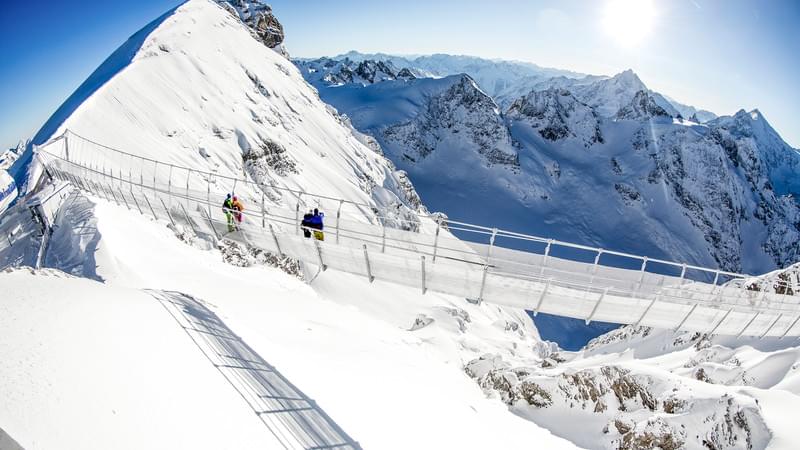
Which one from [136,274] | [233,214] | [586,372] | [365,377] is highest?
[233,214]

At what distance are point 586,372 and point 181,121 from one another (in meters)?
34.5

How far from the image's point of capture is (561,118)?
138875mm

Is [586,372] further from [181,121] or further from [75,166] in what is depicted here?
[181,121]

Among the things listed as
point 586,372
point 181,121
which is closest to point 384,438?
point 586,372

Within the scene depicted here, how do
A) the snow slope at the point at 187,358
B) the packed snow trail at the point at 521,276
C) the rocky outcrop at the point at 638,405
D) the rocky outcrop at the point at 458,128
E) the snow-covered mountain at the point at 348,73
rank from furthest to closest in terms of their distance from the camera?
the snow-covered mountain at the point at 348,73, the rocky outcrop at the point at 458,128, the rocky outcrop at the point at 638,405, the packed snow trail at the point at 521,276, the snow slope at the point at 187,358

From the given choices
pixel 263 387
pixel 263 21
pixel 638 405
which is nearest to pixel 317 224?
pixel 263 387

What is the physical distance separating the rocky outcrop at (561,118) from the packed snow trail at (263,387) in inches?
5509

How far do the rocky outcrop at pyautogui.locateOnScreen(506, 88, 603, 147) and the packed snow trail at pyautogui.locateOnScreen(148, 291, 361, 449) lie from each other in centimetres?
13992

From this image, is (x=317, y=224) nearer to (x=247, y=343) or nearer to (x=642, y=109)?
(x=247, y=343)

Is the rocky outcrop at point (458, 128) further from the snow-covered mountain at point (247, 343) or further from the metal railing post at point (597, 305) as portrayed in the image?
the metal railing post at point (597, 305)

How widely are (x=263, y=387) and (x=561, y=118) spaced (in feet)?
478

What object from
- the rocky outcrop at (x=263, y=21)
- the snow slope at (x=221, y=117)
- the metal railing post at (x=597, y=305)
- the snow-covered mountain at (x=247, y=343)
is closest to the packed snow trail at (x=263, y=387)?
the snow-covered mountain at (x=247, y=343)

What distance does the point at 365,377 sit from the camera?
1327 cm

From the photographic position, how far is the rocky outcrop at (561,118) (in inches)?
5413
